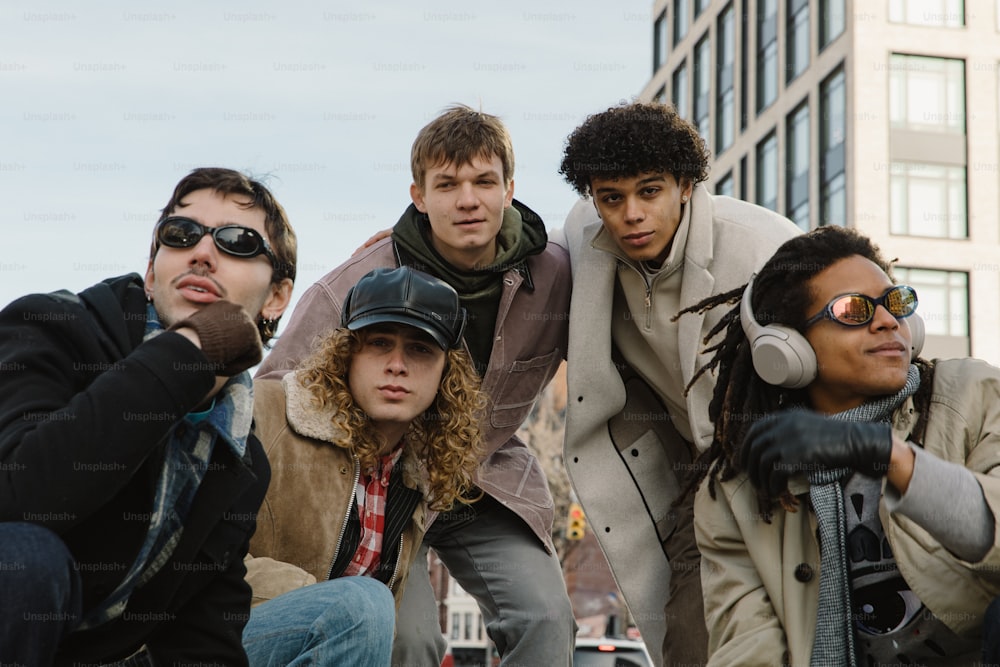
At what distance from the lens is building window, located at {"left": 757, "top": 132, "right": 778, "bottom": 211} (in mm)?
38156

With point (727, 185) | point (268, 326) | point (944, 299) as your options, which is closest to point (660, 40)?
point (727, 185)

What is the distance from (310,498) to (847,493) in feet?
6.01

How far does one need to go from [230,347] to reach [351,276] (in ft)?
7.90

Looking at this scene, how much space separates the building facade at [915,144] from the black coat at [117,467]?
2990 centimetres

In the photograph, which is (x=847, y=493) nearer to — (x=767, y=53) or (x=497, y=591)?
(x=497, y=591)

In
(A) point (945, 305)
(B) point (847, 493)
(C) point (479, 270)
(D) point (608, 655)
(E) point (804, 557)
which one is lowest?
(D) point (608, 655)

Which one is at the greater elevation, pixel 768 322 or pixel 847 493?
pixel 768 322

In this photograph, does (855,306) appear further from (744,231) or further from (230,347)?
(230,347)

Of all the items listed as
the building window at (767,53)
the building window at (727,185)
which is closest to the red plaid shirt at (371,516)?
the building window at (767,53)

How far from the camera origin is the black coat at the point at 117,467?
2.93 m

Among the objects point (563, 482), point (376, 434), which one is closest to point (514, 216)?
point (376, 434)

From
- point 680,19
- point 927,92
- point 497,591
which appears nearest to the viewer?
point 497,591

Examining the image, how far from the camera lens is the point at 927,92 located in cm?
3403

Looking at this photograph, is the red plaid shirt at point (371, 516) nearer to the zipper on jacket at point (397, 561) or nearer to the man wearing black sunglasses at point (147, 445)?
the zipper on jacket at point (397, 561)
